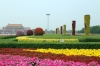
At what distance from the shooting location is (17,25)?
82750mm

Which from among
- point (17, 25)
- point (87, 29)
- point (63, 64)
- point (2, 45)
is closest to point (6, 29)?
point (17, 25)

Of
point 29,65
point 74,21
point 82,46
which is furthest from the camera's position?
point 74,21

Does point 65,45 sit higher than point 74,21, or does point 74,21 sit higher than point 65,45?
point 74,21

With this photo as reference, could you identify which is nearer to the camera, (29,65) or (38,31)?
(29,65)

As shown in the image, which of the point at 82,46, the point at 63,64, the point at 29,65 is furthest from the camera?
the point at 82,46

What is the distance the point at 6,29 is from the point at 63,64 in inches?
3032

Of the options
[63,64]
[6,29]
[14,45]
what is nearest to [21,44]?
[14,45]

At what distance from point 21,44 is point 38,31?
11912 millimetres

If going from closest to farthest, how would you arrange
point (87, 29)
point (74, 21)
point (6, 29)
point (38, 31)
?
point (87, 29)
point (38, 31)
point (74, 21)
point (6, 29)

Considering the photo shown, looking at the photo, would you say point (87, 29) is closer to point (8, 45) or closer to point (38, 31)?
point (38, 31)

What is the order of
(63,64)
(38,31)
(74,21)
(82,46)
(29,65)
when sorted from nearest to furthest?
(29,65) → (63,64) → (82,46) → (38,31) → (74,21)

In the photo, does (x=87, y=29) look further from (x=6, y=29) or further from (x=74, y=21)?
(x=6, y=29)

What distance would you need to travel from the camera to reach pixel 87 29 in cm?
1828

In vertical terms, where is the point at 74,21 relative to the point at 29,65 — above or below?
above
